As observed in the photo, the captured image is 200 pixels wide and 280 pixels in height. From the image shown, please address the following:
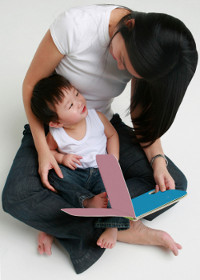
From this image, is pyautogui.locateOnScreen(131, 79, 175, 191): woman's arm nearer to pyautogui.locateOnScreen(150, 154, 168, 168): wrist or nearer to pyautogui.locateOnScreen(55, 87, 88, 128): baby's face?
pyautogui.locateOnScreen(150, 154, 168, 168): wrist

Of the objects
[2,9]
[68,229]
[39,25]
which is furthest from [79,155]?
[2,9]

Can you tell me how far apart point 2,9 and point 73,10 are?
1.53 m

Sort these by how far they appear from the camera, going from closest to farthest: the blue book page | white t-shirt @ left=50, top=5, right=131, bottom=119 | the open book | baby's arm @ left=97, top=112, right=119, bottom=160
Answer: the open book
the blue book page
white t-shirt @ left=50, top=5, right=131, bottom=119
baby's arm @ left=97, top=112, right=119, bottom=160

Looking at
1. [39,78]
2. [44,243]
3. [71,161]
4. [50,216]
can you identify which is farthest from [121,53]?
[44,243]

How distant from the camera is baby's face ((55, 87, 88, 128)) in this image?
142cm

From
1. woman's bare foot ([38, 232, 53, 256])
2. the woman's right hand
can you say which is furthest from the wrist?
woman's bare foot ([38, 232, 53, 256])

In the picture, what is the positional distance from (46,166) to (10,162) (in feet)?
1.21

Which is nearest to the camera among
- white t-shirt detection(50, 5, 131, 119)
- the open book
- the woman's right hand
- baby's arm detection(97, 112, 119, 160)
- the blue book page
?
the open book

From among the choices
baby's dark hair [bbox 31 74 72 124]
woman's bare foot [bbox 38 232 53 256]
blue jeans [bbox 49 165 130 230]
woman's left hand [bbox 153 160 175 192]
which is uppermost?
baby's dark hair [bbox 31 74 72 124]

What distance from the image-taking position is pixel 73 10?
1360 mm

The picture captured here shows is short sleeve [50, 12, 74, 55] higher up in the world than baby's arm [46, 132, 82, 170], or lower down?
higher up

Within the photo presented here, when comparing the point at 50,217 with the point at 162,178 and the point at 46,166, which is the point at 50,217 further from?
the point at 162,178

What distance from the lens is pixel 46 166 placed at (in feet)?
4.79

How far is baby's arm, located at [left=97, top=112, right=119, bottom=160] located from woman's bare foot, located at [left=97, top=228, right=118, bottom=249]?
0.32 metres
